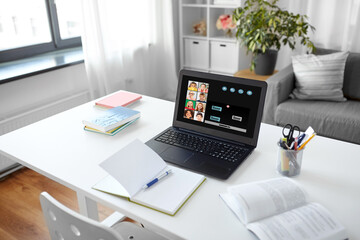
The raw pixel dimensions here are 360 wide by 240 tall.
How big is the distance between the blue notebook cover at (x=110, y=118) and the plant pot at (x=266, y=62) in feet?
5.49

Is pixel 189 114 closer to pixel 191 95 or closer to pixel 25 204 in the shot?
pixel 191 95

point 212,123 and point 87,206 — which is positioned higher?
point 212,123

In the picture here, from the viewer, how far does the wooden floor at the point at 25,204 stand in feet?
6.62

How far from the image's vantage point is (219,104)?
4.60 ft

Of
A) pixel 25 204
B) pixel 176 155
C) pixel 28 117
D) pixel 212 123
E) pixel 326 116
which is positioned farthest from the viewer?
pixel 28 117

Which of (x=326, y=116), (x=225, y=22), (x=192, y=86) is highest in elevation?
(x=225, y=22)

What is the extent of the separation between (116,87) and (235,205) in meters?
2.32

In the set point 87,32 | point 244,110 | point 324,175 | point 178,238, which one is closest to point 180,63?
point 87,32

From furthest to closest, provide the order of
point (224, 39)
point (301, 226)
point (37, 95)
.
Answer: point (224, 39)
point (37, 95)
point (301, 226)

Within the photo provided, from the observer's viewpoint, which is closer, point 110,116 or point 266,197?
point 266,197

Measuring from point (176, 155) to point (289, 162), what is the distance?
0.41m

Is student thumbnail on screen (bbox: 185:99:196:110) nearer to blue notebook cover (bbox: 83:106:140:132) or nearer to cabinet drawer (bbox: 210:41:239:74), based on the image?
blue notebook cover (bbox: 83:106:140:132)

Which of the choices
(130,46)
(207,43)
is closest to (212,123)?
(130,46)

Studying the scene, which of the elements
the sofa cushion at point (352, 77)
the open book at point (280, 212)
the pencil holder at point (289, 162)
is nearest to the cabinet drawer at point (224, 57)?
the sofa cushion at point (352, 77)
